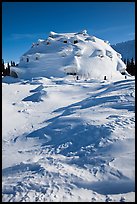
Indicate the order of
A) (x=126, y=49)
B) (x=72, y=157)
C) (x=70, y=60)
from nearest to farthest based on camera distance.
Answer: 1. (x=72, y=157)
2. (x=70, y=60)
3. (x=126, y=49)

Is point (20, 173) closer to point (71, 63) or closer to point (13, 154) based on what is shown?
point (13, 154)

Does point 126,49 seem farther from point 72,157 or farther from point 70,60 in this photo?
point 72,157

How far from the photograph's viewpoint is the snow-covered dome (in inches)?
1344

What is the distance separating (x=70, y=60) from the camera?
35062 mm

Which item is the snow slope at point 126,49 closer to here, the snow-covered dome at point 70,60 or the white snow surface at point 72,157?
the snow-covered dome at point 70,60

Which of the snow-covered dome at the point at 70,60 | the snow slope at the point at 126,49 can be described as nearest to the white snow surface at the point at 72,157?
the snow-covered dome at the point at 70,60

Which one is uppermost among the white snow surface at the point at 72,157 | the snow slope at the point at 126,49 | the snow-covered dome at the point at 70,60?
the snow slope at the point at 126,49

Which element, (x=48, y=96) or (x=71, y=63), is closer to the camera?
(x=48, y=96)

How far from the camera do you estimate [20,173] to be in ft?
16.3

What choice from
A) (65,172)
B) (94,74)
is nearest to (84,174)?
(65,172)

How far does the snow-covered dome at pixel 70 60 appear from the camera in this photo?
112ft

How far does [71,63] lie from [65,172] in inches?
1200

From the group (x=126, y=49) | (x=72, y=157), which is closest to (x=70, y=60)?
(x=72, y=157)

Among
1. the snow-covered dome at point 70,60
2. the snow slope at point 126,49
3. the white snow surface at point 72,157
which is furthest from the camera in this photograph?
the snow slope at point 126,49
